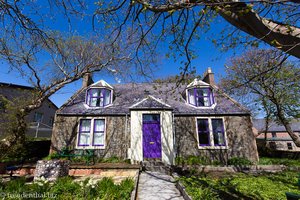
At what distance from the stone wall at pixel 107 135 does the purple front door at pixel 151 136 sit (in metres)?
1.45

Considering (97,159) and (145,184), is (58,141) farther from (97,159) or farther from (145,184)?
(145,184)

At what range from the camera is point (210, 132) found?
12.1m

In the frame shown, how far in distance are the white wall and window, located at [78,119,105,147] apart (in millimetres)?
2604

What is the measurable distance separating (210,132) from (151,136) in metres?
4.67

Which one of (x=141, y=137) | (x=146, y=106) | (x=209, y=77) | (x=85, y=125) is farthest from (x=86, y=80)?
(x=209, y=77)

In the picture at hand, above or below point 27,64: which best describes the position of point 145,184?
below

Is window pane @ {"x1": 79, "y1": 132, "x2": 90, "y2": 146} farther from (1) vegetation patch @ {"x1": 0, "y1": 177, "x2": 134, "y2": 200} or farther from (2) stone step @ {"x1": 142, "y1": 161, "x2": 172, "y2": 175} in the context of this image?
(1) vegetation patch @ {"x1": 0, "y1": 177, "x2": 134, "y2": 200}

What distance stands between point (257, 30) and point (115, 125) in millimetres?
11256

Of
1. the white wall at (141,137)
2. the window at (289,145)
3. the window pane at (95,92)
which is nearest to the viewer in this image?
the white wall at (141,137)

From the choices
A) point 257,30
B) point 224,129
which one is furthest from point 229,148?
point 257,30

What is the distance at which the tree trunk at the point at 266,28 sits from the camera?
2.42 m

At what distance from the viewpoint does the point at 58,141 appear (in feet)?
39.7

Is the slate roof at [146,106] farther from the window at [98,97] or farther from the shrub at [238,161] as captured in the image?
the shrub at [238,161]

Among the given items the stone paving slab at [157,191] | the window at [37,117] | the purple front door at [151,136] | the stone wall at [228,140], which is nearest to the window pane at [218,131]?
the stone wall at [228,140]
